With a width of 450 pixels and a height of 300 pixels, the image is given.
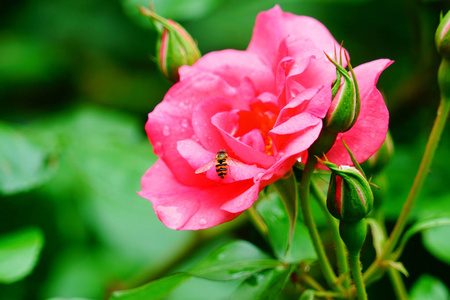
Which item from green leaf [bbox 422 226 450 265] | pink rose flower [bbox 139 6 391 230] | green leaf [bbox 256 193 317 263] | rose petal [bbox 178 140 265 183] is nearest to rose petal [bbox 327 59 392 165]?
pink rose flower [bbox 139 6 391 230]

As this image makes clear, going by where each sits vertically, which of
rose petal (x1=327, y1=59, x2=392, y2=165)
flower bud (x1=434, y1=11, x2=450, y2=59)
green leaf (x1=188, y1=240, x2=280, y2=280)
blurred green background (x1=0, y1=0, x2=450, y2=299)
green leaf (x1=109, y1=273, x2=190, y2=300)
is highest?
flower bud (x1=434, y1=11, x2=450, y2=59)

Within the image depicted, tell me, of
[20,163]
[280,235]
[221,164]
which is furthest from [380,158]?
[20,163]

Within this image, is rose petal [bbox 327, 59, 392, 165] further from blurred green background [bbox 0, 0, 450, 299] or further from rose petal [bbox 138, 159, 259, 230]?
blurred green background [bbox 0, 0, 450, 299]

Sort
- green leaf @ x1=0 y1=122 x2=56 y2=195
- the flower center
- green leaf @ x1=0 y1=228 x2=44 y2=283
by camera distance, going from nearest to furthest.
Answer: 1. the flower center
2. green leaf @ x1=0 y1=228 x2=44 y2=283
3. green leaf @ x1=0 y1=122 x2=56 y2=195

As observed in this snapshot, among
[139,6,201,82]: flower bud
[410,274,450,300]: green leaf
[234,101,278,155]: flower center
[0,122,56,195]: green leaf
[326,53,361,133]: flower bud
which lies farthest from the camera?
[0,122,56,195]: green leaf

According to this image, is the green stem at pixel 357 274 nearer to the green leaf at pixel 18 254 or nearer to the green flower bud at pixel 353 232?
the green flower bud at pixel 353 232

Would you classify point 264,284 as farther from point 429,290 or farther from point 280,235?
point 429,290

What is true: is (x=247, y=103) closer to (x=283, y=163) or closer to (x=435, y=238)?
(x=283, y=163)

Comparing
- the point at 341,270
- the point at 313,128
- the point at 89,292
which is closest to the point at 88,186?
the point at 89,292
